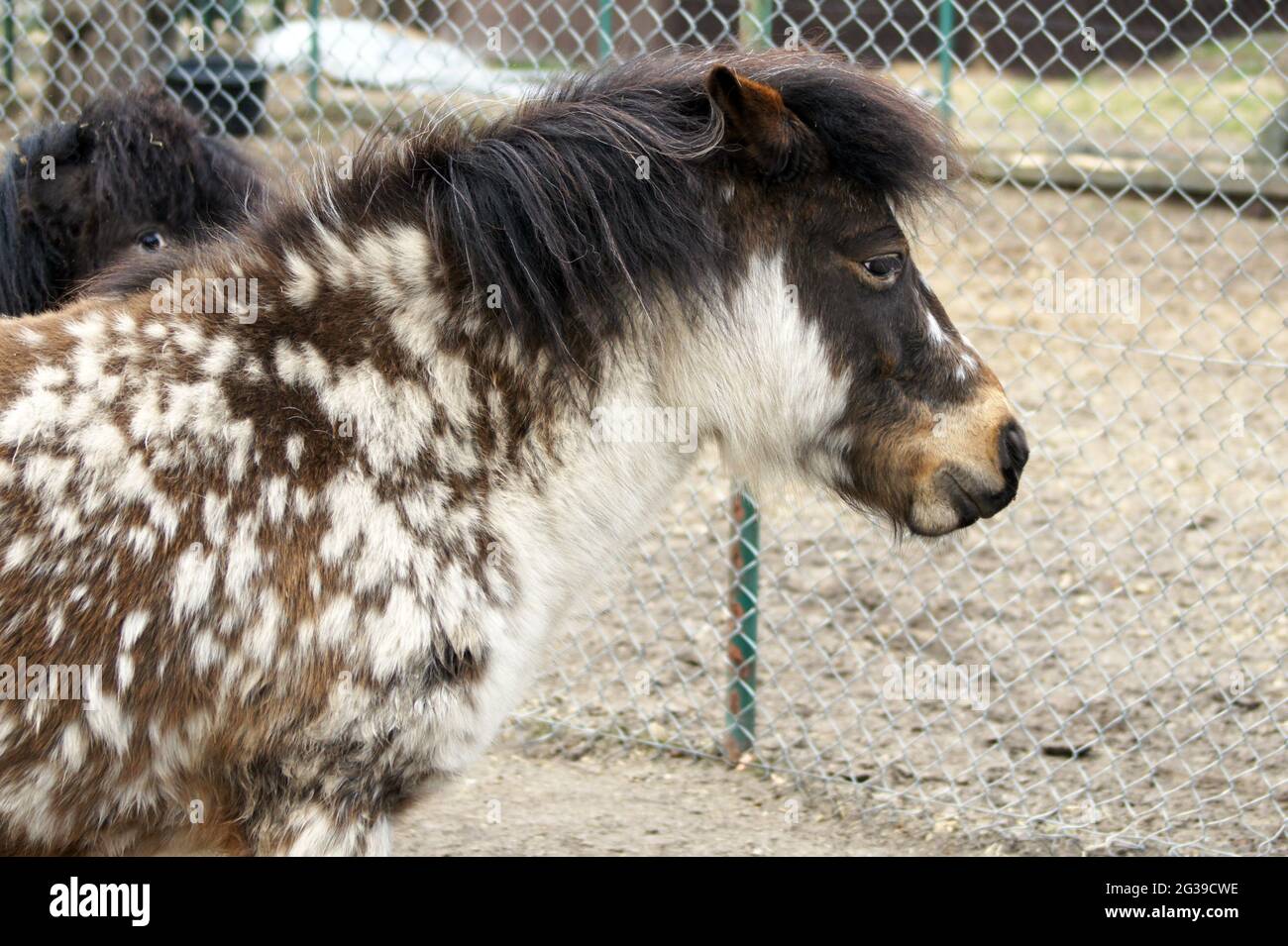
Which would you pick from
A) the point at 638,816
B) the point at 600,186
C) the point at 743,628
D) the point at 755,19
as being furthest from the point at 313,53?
the point at 600,186

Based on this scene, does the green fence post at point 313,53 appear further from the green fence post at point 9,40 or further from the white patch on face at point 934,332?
the white patch on face at point 934,332

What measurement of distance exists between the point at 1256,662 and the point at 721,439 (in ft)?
9.95

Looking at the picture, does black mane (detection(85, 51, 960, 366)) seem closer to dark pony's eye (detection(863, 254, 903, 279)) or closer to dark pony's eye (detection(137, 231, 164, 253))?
dark pony's eye (detection(863, 254, 903, 279))

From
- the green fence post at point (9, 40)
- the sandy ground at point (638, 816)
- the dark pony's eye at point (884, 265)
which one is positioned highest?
the green fence post at point (9, 40)

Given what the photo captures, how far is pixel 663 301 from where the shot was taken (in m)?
2.75

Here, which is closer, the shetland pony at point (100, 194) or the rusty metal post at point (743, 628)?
the shetland pony at point (100, 194)

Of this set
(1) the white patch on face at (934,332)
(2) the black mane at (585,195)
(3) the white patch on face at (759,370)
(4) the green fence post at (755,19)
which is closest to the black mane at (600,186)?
(2) the black mane at (585,195)

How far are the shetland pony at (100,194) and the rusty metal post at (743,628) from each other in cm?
200

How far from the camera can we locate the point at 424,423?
2607 mm

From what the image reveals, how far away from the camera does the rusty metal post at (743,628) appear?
452cm

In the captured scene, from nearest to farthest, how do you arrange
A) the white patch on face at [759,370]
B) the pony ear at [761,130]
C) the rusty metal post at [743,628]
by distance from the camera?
the pony ear at [761,130]
the white patch on face at [759,370]
the rusty metal post at [743,628]

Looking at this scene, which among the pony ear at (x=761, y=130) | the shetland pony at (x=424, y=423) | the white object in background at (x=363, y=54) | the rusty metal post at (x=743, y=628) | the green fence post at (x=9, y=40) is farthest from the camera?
the white object in background at (x=363, y=54)

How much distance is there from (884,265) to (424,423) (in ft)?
3.50
